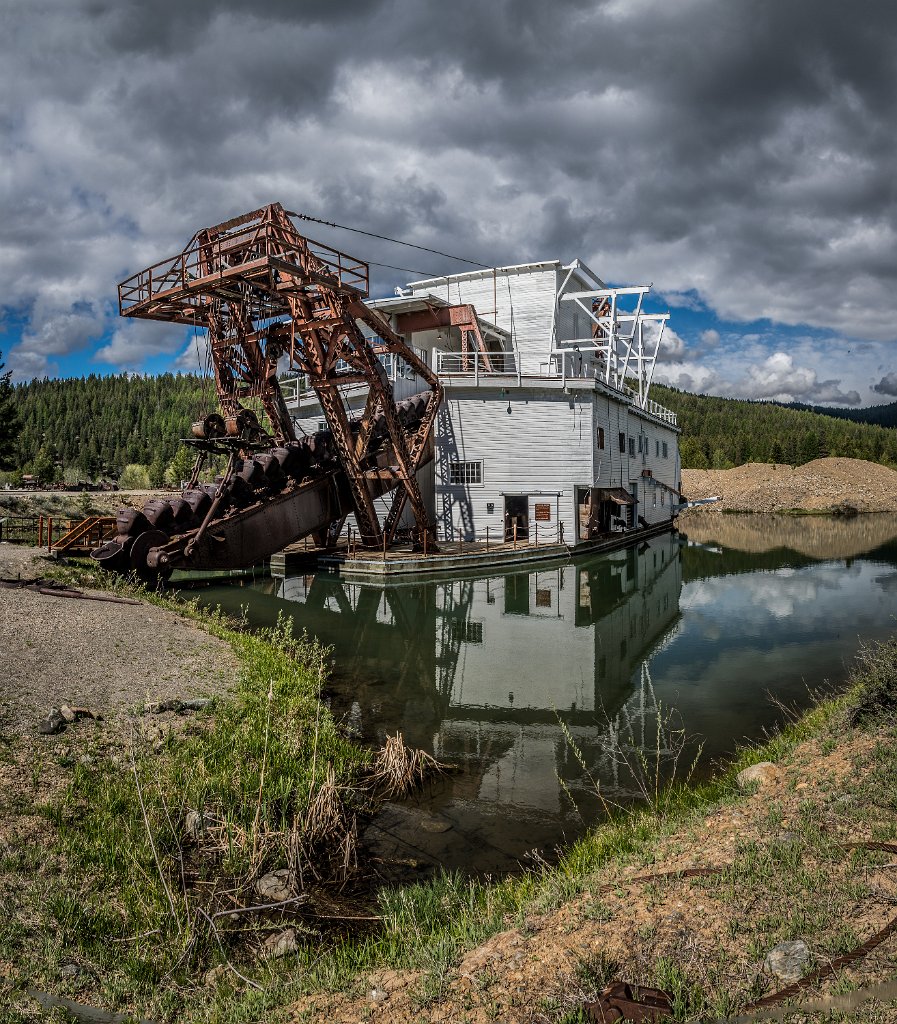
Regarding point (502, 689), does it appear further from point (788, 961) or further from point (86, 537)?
point (86, 537)

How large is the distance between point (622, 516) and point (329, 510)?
56.5 feet

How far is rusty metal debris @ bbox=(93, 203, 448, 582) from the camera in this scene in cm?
1664

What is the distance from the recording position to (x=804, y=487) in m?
58.8

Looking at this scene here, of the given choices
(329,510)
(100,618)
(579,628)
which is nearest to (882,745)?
(579,628)

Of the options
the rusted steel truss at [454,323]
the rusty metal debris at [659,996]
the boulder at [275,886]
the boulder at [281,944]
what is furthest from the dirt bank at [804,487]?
the boulder at [281,944]

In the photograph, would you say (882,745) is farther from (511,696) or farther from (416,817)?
(511,696)

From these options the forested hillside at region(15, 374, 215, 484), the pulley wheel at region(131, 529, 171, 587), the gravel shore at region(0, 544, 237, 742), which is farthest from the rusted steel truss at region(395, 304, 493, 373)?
the forested hillside at region(15, 374, 215, 484)

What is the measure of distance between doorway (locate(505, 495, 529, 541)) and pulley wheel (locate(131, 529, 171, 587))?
14.3m

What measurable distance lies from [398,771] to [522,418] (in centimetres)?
2132

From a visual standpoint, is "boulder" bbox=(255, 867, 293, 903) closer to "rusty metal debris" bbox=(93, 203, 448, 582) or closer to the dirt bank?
"rusty metal debris" bbox=(93, 203, 448, 582)

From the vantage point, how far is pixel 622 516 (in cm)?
3331

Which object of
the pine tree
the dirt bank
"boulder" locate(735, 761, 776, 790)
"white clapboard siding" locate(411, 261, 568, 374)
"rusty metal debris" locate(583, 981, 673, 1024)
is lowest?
"boulder" locate(735, 761, 776, 790)

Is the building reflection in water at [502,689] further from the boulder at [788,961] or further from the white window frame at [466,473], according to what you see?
the white window frame at [466,473]

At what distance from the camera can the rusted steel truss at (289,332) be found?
1784cm
